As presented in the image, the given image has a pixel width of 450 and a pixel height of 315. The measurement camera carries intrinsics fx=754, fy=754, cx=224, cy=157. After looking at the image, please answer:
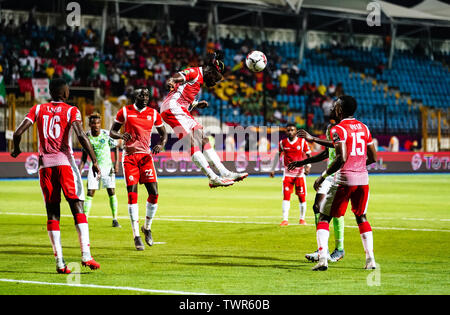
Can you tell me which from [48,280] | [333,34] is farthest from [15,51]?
[48,280]

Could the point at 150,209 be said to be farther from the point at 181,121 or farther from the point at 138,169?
the point at 181,121

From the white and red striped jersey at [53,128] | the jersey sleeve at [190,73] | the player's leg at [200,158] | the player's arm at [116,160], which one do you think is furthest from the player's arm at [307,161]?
the player's arm at [116,160]

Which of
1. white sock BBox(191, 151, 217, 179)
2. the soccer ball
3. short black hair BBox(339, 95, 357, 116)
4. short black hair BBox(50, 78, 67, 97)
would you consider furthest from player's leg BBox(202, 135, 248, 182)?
short black hair BBox(50, 78, 67, 97)

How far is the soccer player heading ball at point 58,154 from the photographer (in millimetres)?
9633

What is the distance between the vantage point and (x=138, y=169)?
13.0 meters

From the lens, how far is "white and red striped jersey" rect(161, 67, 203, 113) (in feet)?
39.5

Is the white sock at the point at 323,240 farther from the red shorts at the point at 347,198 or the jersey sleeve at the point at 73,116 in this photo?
the jersey sleeve at the point at 73,116

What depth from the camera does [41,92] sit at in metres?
32.0

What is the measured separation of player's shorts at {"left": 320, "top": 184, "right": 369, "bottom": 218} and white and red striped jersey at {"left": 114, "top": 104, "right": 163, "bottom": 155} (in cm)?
404

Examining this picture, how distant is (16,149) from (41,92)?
75.2ft

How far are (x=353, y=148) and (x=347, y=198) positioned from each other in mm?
685

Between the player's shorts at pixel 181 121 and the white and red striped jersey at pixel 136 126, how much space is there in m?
1.03

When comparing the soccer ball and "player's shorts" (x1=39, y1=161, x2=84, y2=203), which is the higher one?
the soccer ball

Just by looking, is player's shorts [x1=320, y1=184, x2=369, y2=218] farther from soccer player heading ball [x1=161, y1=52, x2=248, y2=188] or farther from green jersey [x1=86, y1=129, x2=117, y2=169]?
green jersey [x1=86, y1=129, x2=117, y2=169]
